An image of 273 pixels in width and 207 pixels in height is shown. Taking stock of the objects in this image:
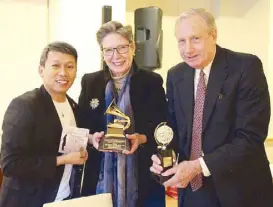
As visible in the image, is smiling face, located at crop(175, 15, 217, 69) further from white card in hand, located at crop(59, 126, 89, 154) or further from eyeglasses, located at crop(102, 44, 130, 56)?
white card in hand, located at crop(59, 126, 89, 154)

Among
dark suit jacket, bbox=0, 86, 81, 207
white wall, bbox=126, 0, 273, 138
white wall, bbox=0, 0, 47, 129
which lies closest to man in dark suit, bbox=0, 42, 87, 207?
dark suit jacket, bbox=0, 86, 81, 207

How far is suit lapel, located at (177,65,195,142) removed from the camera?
177 cm

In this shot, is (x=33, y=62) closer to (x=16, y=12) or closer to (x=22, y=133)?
(x=16, y=12)

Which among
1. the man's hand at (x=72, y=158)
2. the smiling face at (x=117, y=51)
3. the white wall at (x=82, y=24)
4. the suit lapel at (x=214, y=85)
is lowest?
the man's hand at (x=72, y=158)

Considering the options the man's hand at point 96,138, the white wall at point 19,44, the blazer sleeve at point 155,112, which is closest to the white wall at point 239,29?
the white wall at point 19,44

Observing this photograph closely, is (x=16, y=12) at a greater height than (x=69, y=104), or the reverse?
(x=16, y=12)

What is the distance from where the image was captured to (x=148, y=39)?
3559 millimetres

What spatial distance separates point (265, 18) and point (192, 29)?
3003 mm

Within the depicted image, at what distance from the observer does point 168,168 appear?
1689mm

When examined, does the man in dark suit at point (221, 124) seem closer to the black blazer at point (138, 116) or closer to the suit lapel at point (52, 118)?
the black blazer at point (138, 116)

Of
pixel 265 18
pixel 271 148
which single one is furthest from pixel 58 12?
pixel 271 148

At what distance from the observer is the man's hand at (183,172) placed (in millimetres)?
1647

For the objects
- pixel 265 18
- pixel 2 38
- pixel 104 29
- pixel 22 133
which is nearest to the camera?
pixel 22 133

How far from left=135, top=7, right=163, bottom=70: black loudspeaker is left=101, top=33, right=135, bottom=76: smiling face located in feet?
4.99
